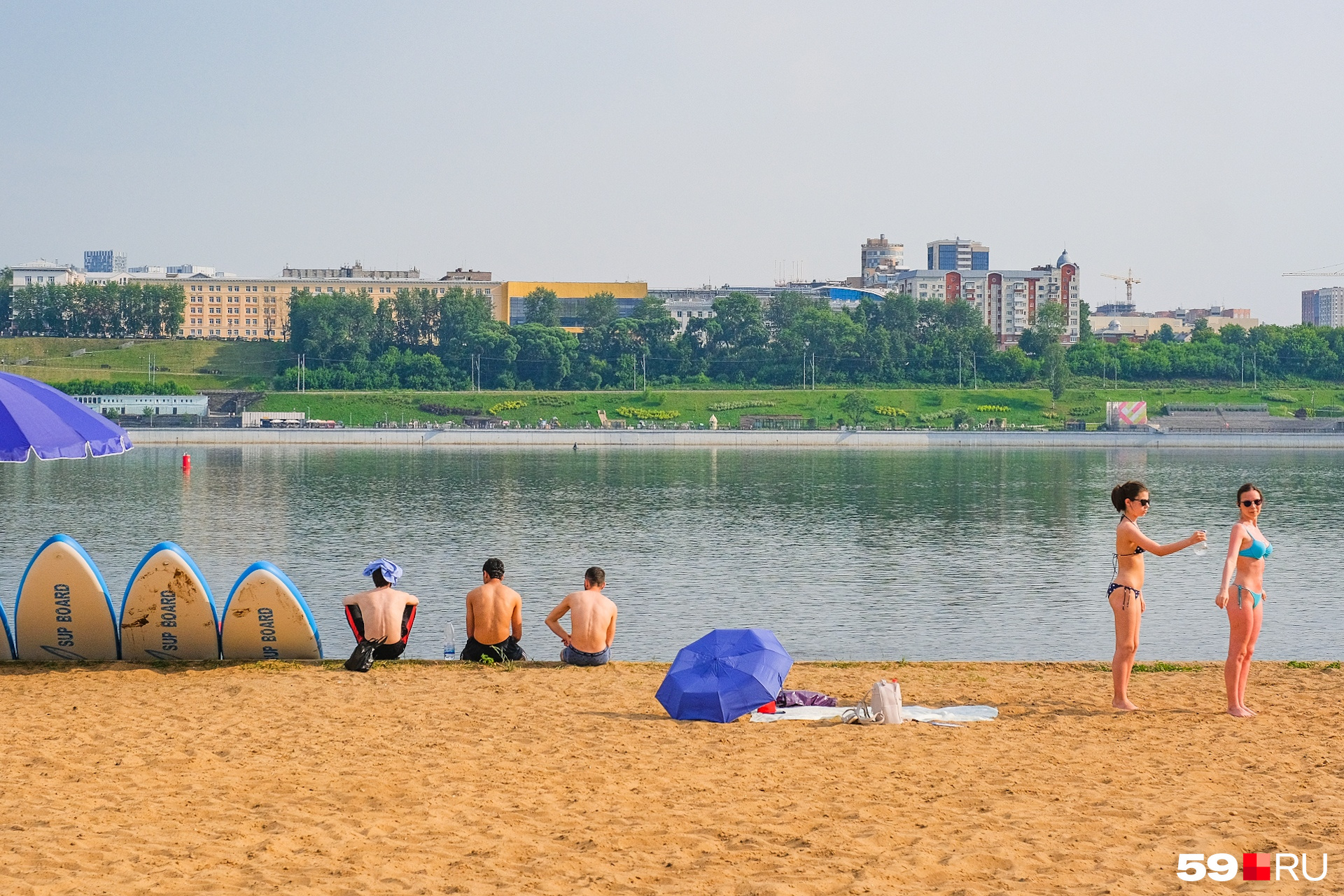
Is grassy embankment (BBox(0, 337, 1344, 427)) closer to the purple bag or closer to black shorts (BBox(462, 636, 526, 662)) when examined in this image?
black shorts (BBox(462, 636, 526, 662))

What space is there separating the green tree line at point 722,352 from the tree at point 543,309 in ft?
38.5

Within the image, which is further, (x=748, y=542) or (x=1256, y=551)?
(x=748, y=542)

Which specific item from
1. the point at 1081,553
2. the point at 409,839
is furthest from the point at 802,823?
the point at 1081,553

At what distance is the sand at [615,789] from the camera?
780cm

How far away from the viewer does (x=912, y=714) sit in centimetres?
1214

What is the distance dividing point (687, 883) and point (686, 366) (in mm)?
134198

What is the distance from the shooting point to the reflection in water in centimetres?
2102

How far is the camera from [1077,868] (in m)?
7.86

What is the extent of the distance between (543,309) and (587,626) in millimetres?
151702

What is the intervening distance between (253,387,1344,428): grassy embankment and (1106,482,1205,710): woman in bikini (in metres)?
101

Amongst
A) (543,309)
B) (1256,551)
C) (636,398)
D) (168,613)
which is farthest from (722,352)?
(1256,551)

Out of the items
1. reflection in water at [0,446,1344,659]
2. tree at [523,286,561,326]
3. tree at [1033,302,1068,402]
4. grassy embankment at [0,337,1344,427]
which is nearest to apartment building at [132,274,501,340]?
tree at [523,286,561,326]

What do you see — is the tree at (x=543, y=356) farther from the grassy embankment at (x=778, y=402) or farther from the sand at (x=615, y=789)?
the sand at (x=615, y=789)

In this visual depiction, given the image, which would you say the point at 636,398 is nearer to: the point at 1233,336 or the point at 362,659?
the point at 1233,336
